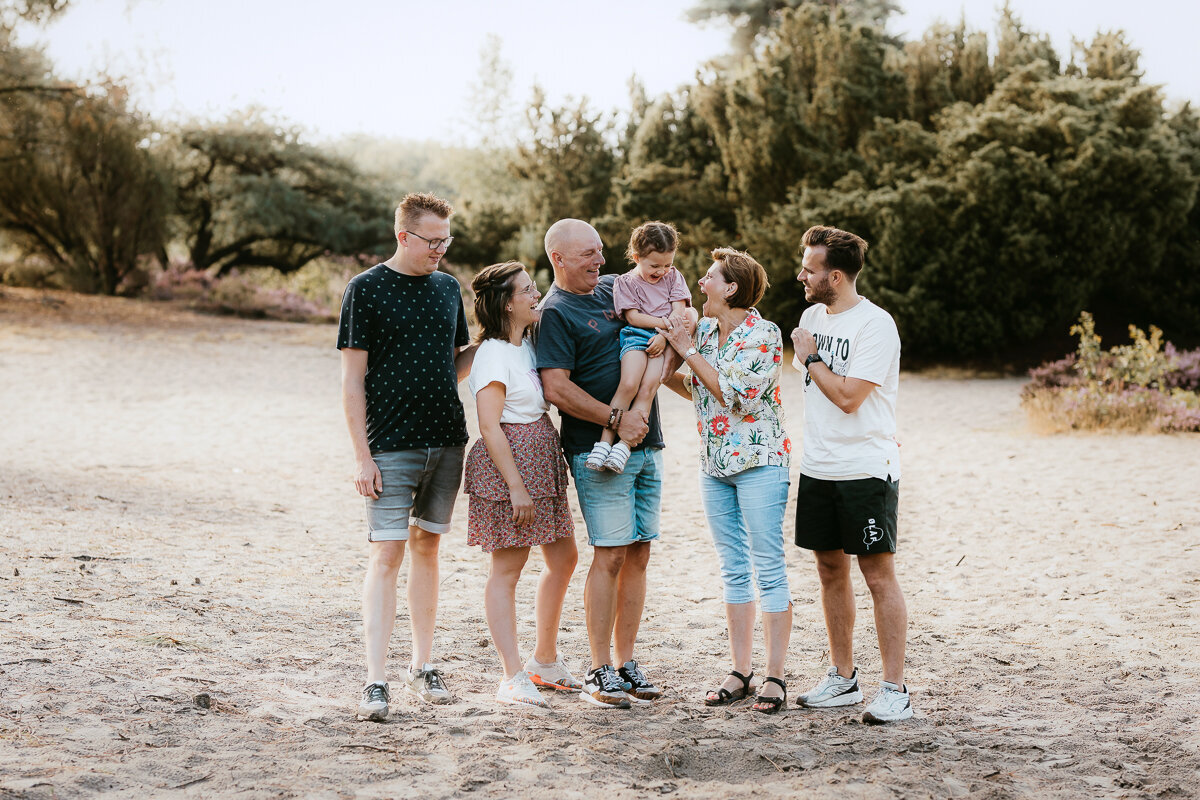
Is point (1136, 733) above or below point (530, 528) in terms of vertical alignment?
below

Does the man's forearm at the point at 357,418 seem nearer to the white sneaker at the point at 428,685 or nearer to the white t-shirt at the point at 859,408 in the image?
the white sneaker at the point at 428,685

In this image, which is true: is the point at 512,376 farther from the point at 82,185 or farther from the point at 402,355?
the point at 82,185

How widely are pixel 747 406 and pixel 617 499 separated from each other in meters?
0.59

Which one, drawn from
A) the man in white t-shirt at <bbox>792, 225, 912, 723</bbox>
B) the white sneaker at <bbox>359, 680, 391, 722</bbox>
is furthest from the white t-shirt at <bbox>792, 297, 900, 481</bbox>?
the white sneaker at <bbox>359, 680, 391, 722</bbox>

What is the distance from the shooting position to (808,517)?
383 centimetres

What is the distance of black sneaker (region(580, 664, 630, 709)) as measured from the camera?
12.7ft

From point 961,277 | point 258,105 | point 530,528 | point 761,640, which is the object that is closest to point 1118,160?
point 961,277

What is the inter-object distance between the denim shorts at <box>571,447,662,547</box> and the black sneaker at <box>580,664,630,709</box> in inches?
19.1

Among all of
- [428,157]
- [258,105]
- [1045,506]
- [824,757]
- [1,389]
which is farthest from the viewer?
[428,157]

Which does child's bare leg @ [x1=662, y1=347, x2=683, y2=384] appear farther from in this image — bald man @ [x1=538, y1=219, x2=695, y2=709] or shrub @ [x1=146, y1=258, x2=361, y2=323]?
shrub @ [x1=146, y1=258, x2=361, y2=323]

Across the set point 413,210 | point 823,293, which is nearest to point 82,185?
point 413,210

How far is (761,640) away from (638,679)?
101 centimetres

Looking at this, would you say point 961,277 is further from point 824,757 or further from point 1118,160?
point 824,757

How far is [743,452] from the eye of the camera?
12.5ft
